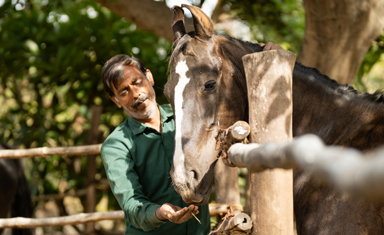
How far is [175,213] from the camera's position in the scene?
1486 mm

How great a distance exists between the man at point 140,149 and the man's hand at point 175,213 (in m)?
0.31

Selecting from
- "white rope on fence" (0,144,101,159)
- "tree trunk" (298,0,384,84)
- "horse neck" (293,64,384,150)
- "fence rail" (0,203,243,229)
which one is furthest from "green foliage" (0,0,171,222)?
"horse neck" (293,64,384,150)

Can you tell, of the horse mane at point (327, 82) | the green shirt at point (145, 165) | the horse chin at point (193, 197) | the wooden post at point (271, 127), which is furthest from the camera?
the green shirt at point (145, 165)

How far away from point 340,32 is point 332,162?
2971 mm

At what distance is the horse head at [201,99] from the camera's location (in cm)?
165

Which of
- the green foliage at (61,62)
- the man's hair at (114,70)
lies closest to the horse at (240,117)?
the man's hair at (114,70)

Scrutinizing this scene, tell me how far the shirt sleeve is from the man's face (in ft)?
0.70

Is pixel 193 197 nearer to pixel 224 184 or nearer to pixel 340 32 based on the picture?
pixel 224 184

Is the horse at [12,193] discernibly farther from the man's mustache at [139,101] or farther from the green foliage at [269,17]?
the green foliage at [269,17]

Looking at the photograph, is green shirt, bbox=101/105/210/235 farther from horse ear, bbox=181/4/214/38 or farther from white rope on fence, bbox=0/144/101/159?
white rope on fence, bbox=0/144/101/159

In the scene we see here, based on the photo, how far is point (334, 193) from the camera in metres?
1.57

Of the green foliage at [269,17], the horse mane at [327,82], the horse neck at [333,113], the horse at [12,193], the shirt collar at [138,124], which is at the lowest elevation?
the horse at [12,193]

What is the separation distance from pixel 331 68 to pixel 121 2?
2.40 metres

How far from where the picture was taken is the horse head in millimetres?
1654
